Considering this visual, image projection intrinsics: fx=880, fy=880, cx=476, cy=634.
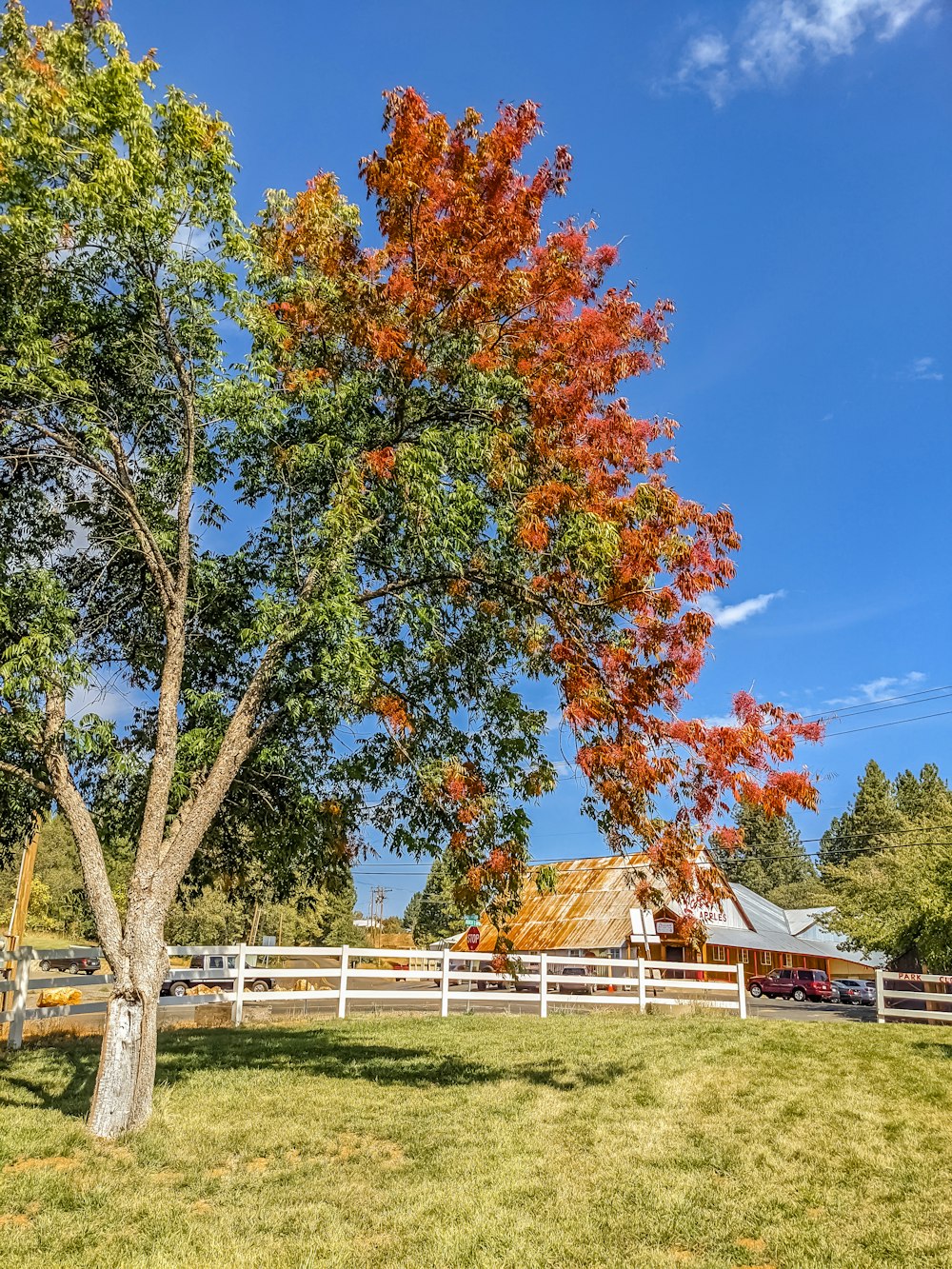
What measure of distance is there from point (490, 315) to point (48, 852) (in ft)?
297

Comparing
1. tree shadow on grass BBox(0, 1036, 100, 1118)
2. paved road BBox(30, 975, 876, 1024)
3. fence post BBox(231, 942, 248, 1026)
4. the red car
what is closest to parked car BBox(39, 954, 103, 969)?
paved road BBox(30, 975, 876, 1024)

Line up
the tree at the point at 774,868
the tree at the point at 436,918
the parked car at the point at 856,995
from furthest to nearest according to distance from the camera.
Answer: the tree at the point at 774,868, the tree at the point at 436,918, the parked car at the point at 856,995

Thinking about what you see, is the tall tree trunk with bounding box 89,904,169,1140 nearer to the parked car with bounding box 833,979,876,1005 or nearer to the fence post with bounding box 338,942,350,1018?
the fence post with bounding box 338,942,350,1018

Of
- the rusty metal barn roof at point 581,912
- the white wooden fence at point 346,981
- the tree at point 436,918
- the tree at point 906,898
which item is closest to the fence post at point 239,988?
the white wooden fence at point 346,981

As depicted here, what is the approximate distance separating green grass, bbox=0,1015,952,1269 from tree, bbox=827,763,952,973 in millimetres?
21034

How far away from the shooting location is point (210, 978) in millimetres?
17531

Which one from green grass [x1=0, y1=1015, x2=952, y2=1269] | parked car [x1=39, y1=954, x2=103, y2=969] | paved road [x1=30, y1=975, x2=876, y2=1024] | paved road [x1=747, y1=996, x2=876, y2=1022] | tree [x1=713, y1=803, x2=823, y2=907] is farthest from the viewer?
tree [x1=713, y1=803, x2=823, y2=907]

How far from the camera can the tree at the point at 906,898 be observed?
102ft

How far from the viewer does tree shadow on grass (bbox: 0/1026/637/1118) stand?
406 inches

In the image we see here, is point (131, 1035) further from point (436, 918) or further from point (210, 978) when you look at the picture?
point (436, 918)

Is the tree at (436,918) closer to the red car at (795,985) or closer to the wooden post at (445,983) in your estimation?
the red car at (795,985)

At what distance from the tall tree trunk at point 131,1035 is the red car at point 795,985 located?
4069 centimetres

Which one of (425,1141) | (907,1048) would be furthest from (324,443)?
(907,1048)

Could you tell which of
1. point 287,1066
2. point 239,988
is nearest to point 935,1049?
point 287,1066
